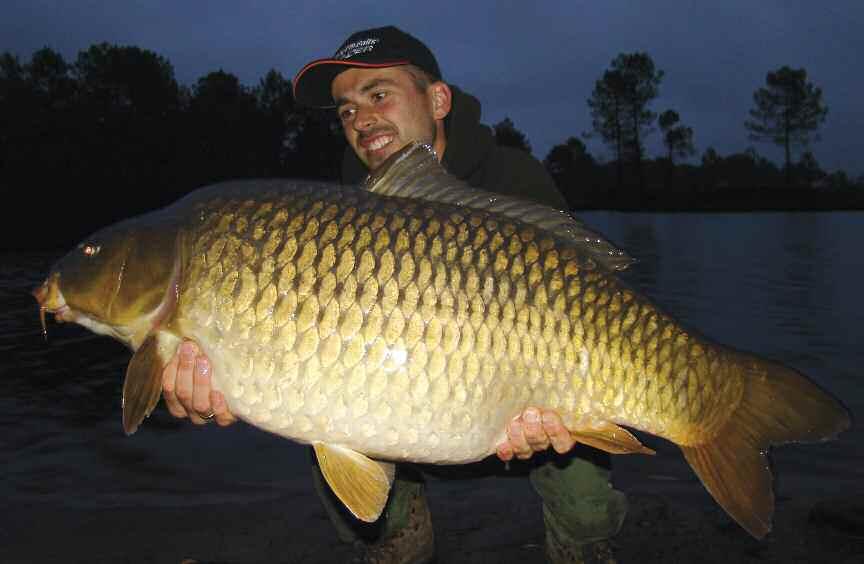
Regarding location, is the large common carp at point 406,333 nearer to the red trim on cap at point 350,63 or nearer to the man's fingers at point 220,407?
the man's fingers at point 220,407

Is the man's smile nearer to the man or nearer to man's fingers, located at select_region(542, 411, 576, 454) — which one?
the man

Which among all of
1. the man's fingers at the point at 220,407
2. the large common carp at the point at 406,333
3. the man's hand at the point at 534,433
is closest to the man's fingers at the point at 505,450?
the man's hand at the point at 534,433

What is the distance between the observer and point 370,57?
2646 millimetres

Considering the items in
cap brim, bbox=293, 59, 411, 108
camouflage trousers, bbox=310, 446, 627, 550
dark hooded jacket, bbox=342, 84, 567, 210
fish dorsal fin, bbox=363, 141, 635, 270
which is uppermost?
cap brim, bbox=293, 59, 411, 108

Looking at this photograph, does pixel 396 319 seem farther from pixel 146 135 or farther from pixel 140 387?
pixel 146 135

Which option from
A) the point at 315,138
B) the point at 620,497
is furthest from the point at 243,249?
the point at 315,138

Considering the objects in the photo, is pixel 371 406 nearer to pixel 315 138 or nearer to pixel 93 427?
pixel 93 427

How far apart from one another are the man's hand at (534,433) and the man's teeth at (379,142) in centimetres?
136

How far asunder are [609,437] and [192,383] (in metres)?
1.10

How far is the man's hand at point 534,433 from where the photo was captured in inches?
71.6

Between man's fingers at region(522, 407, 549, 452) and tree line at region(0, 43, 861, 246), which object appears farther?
tree line at region(0, 43, 861, 246)

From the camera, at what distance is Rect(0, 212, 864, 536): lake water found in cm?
368

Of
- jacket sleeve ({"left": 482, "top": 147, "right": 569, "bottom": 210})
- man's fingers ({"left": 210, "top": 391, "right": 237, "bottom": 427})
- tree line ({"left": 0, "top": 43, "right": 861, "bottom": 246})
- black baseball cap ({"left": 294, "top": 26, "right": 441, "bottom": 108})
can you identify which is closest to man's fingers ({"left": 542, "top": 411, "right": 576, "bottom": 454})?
man's fingers ({"left": 210, "top": 391, "right": 237, "bottom": 427})

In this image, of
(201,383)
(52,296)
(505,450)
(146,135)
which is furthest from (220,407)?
(146,135)
